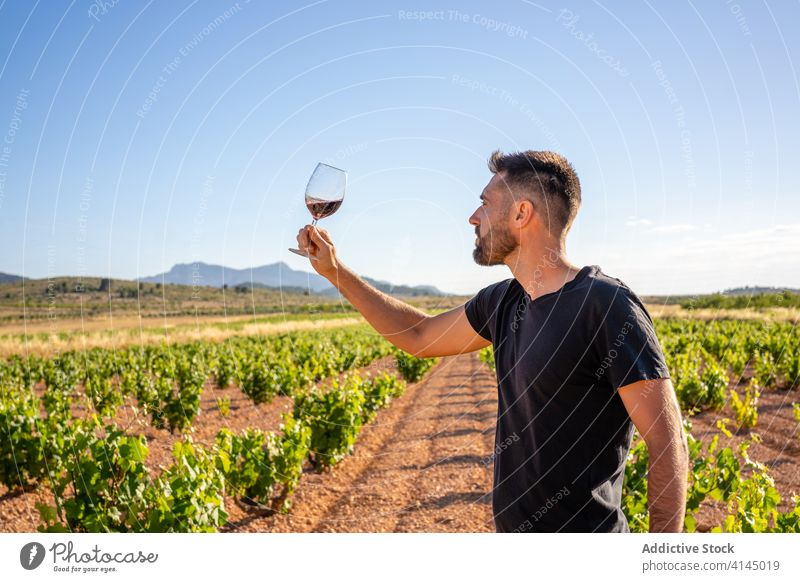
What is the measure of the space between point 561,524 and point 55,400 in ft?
39.5

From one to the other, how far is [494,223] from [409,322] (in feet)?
2.90

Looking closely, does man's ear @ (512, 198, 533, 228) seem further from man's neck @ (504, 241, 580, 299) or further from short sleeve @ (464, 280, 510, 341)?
short sleeve @ (464, 280, 510, 341)

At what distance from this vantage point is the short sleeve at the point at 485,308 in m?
2.96

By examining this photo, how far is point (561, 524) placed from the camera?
2.42 metres

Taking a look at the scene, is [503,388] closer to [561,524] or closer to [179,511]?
[561,524]

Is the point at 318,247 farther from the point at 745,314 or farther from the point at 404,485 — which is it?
the point at 745,314

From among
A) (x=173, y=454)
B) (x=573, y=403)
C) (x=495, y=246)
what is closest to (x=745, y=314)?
(x=173, y=454)

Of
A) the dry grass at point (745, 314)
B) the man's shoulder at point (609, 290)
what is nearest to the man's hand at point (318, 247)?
the man's shoulder at point (609, 290)

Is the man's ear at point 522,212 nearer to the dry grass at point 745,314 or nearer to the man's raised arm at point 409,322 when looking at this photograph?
the man's raised arm at point 409,322

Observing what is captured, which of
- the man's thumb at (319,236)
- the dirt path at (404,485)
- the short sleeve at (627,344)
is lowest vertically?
the dirt path at (404,485)

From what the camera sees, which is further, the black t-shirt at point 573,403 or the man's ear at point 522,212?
the man's ear at point 522,212

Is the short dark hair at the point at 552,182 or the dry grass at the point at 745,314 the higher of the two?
the short dark hair at the point at 552,182

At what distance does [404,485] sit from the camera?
841cm
